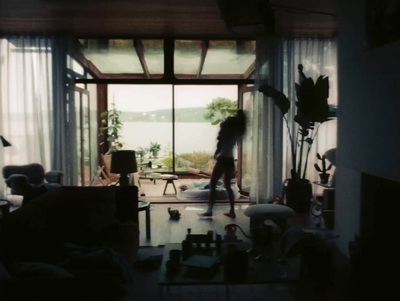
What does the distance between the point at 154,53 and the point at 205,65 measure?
156 cm

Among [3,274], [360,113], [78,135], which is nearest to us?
[3,274]

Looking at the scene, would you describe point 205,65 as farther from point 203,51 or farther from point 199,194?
point 199,194

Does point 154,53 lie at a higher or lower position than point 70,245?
higher

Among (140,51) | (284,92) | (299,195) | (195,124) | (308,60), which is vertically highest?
(140,51)

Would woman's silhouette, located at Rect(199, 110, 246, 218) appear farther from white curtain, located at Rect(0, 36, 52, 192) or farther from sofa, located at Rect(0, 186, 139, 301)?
white curtain, located at Rect(0, 36, 52, 192)

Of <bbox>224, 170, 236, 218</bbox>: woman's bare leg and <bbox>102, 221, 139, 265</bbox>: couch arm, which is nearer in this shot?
<bbox>102, 221, 139, 265</bbox>: couch arm

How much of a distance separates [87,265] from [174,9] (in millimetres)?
3467

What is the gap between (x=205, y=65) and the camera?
8.88 metres

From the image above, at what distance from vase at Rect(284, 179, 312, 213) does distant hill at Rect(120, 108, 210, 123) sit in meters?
4.50

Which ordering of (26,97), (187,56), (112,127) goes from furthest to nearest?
(112,127) → (187,56) → (26,97)

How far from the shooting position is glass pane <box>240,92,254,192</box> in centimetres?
684

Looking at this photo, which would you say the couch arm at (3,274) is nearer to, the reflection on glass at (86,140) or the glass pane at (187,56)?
the reflection on glass at (86,140)

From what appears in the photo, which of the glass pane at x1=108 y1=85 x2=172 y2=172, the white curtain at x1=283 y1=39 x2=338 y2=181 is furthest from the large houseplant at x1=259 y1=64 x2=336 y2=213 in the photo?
the glass pane at x1=108 y1=85 x2=172 y2=172

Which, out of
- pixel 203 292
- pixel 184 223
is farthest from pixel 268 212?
pixel 184 223
